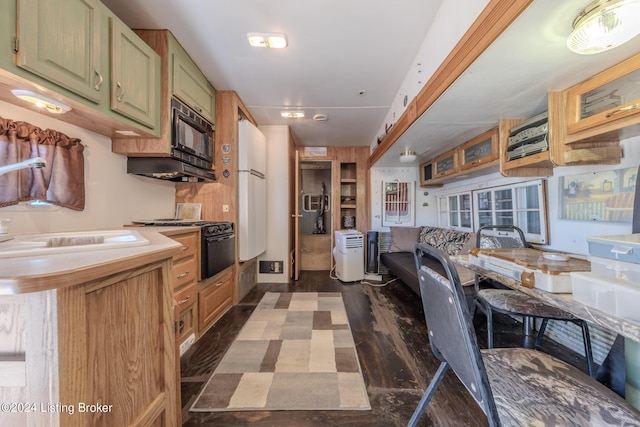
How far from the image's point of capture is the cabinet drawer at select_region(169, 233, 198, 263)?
5.77 ft

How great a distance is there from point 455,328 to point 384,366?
3.94 feet

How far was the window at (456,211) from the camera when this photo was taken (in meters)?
3.26

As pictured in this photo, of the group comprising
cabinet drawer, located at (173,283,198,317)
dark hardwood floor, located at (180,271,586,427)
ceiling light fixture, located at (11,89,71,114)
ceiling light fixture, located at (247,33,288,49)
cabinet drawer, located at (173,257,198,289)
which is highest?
ceiling light fixture, located at (247,33,288,49)

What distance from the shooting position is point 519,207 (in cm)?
236

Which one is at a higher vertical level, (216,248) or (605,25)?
(605,25)

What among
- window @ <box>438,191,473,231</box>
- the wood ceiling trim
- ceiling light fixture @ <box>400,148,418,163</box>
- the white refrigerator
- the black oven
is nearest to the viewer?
the wood ceiling trim

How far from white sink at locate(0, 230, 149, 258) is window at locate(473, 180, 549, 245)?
2.92m

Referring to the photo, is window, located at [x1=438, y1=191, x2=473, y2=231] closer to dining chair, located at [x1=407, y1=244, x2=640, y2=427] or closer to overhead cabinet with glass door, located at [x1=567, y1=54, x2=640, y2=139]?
overhead cabinet with glass door, located at [x1=567, y1=54, x2=640, y2=139]

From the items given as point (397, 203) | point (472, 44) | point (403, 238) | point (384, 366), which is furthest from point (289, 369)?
point (397, 203)

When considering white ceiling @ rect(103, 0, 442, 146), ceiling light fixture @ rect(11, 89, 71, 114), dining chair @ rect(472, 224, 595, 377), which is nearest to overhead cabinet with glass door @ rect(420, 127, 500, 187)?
dining chair @ rect(472, 224, 595, 377)

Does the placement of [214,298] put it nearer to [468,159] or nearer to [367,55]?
[367,55]

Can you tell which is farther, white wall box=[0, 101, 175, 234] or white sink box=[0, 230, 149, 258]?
white wall box=[0, 101, 175, 234]

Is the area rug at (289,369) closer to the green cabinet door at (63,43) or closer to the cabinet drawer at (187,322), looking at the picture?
the cabinet drawer at (187,322)

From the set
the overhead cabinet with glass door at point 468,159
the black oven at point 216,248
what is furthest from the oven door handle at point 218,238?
the overhead cabinet with glass door at point 468,159
